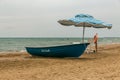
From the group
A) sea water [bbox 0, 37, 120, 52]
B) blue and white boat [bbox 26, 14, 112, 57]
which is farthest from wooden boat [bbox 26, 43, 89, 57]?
sea water [bbox 0, 37, 120, 52]

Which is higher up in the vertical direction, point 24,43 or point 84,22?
point 84,22

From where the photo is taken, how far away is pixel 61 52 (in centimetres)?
1772

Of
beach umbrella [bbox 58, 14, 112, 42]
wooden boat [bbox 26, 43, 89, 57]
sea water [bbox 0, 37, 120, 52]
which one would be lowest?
sea water [bbox 0, 37, 120, 52]

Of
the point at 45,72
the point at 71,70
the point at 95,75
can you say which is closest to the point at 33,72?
the point at 45,72

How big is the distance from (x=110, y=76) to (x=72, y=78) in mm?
1247

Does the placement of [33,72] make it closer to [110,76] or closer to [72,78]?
[72,78]

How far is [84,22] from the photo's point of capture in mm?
17812

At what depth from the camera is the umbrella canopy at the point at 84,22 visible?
1786cm

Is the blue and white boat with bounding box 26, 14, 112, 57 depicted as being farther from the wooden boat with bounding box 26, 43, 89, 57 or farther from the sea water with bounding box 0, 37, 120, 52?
the sea water with bounding box 0, 37, 120, 52

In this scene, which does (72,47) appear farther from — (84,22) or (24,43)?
(24,43)

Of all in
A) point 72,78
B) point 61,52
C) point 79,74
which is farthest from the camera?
point 61,52

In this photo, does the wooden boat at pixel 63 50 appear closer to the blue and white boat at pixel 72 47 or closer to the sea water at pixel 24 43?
the blue and white boat at pixel 72 47

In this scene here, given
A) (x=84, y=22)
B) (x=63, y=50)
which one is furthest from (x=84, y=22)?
(x=63, y=50)

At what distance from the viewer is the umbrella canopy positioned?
17859 millimetres
